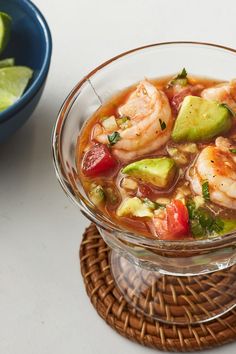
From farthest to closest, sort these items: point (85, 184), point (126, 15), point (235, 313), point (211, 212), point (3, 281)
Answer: point (126, 15) → point (3, 281) → point (235, 313) → point (85, 184) → point (211, 212)

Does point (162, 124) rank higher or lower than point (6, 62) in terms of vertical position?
higher

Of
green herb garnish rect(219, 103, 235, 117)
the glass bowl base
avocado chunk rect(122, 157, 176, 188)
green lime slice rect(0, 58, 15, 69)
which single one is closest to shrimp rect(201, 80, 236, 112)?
green herb garnish rect(219, 103, 235, 117)

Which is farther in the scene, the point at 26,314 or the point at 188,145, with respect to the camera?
the point at 26,314

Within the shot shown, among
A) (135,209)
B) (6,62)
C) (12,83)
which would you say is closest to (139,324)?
(135,209)

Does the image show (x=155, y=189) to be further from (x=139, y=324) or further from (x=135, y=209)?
(x=139, y=324)

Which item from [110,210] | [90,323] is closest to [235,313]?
[90,323]

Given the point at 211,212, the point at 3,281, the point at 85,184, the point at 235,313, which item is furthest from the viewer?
the point at 3,281

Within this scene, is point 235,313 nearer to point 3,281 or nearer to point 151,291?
point 151,291
